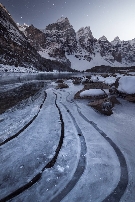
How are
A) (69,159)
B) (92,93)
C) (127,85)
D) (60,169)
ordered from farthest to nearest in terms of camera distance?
(92,93)
(127,85)
(69,159)
(60,169)

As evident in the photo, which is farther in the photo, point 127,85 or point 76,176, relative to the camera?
point 127,85

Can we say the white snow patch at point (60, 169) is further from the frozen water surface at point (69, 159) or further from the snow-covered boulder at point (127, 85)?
the snow-covered boulder at point (127, 85)

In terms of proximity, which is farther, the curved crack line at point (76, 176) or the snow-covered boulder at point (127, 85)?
the snow-covered boulder at point (127, 85)

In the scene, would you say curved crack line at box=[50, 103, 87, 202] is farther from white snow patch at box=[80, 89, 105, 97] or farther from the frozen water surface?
white snow patch at box=[80, 89, 105, 97]

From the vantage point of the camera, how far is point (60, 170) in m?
2.27

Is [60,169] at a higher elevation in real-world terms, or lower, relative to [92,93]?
lower

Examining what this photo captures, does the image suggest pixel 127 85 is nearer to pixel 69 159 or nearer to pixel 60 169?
pixel 69 159

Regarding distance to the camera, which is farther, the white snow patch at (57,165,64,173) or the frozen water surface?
the white snow patch at (57,165,64,173)

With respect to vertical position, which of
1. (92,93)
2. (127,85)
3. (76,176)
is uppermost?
(127,85)

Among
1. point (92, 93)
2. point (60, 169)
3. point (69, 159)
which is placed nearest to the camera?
point (60, 169)

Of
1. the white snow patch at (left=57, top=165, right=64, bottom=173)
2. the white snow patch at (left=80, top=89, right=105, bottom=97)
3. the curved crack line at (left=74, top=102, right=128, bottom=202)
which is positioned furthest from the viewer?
the white snow patch at (left=80, top=89, right=105, bottom=97)

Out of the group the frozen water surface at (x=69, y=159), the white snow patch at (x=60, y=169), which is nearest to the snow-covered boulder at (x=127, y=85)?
the frozen water surface at (x=69, y=159)

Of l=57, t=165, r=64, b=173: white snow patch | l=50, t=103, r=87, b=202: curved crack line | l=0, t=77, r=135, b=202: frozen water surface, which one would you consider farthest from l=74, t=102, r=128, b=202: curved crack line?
l=57, t=165, r=64, b=173: white snow patch

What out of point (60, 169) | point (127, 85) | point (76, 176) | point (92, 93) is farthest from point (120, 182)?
point (127, 85)
